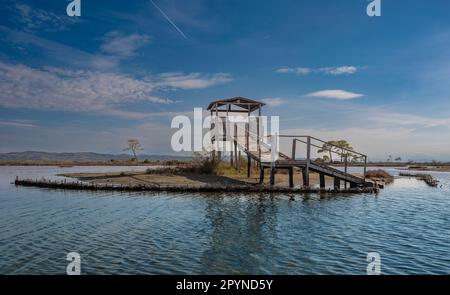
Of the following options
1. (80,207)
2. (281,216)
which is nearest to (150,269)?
(281,216)

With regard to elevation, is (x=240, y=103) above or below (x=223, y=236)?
above

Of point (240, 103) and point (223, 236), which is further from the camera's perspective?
point (240, 103)

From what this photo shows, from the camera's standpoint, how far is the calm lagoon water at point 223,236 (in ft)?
32.8

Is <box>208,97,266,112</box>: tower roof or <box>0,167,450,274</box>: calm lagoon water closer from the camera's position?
<box>0,167,450,274</box>: calm lagoon water

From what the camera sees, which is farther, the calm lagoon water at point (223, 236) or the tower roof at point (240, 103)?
the tower roof at point (240, 103)

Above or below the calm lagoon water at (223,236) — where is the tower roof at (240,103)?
above

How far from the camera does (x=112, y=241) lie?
41.0 feet

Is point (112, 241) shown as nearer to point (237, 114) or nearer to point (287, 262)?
point (287, 262)

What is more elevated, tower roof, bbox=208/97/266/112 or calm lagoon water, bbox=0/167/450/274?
tower roof, bbox=208/97/266/112

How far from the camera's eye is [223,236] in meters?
13.2

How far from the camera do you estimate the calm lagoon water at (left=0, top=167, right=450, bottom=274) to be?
9.98 metres
